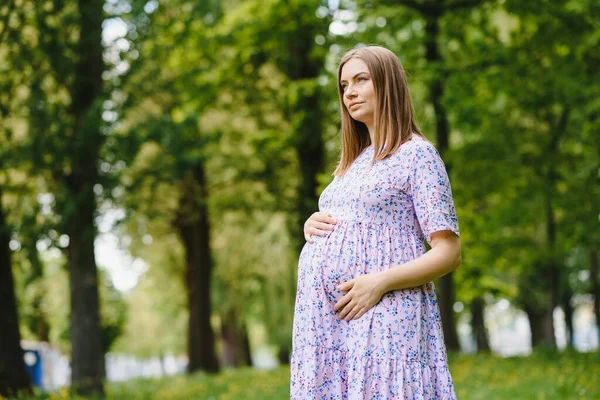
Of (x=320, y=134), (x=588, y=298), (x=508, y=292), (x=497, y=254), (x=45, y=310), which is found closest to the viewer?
(x=320, y=134)

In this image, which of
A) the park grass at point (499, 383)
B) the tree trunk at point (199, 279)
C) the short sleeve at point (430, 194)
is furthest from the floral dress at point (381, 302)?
the tree trunk at point (199, 279)

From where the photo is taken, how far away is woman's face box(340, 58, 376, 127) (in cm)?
273

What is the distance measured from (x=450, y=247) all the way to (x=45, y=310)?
91.8ft

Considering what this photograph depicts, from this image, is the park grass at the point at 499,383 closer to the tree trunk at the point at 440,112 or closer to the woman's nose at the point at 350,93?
the tree trunk at the point at 440,112

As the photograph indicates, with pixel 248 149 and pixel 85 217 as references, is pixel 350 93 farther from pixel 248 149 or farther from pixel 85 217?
pixel 248 149

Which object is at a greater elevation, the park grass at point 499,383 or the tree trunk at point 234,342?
the park grass at point 499,383

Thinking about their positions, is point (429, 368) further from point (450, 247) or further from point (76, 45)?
point (76, 45)

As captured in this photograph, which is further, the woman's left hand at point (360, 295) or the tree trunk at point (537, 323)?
the tree trunk at point (537, 323)

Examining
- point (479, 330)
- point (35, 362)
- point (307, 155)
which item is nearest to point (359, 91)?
point (307, 155)

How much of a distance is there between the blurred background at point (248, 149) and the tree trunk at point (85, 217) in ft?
0.09

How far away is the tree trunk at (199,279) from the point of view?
16906 mm

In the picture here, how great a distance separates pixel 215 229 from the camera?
18.7 m

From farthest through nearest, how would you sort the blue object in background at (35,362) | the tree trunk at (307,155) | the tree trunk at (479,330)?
the tree trunk at (479,330), the blue object in background at (35,362), the tree trunk at (307,155)

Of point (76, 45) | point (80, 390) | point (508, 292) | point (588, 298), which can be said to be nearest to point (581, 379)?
point (80, 390)
